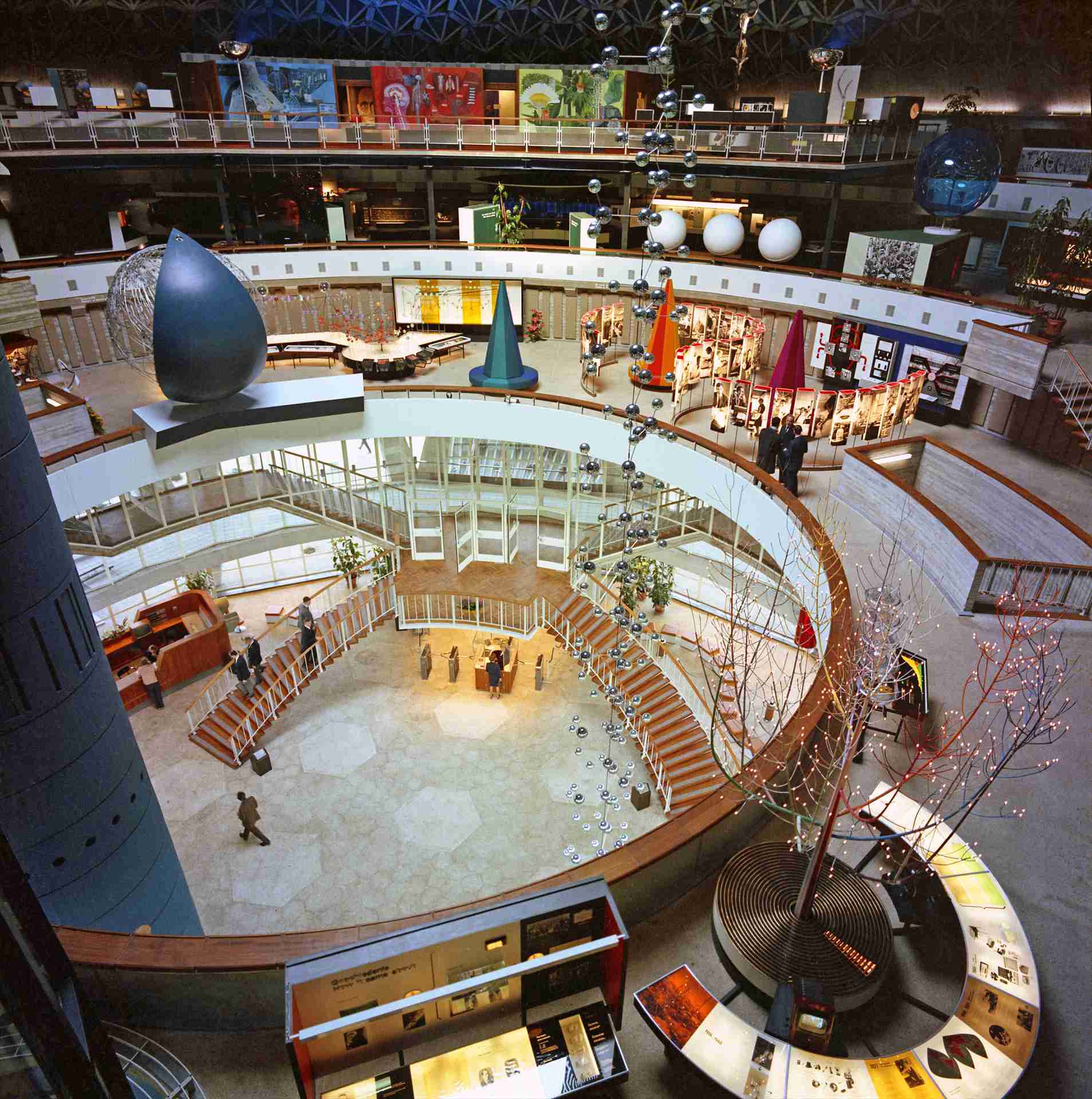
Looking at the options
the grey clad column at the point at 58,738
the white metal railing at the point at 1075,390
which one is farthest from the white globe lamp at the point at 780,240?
the grey clad column at the point at 58,738

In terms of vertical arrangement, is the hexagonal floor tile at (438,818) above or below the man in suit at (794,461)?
below

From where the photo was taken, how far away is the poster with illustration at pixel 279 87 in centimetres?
2592

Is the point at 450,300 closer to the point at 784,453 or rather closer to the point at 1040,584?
the point at 784,453

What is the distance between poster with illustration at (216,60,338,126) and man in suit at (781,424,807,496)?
20.5 meters

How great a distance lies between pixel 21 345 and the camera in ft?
59.0

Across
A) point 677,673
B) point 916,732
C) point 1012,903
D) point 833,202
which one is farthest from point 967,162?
point 1012,903

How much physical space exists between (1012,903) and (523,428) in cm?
1312

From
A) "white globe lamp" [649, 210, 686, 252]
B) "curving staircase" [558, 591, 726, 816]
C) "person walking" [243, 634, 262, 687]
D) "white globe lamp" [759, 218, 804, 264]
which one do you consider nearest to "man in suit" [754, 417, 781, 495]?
"curving staircase" [558, 591, 726, 816]

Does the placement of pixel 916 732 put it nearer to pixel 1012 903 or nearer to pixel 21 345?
pixel 1012 903

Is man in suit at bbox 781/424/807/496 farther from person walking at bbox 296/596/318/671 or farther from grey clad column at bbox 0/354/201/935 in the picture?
grey clad column at bbox 0/354/201/935

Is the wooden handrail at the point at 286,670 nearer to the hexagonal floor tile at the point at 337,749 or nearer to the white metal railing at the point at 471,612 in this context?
the white metal railing at the point at 471,612

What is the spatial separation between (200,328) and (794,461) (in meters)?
10.5

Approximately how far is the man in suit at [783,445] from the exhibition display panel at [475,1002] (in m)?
10.2

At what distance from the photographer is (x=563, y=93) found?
26.6 meters
